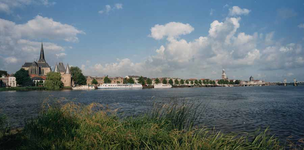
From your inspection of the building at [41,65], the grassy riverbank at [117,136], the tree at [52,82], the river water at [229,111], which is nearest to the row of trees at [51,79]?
the tree at [52,82]

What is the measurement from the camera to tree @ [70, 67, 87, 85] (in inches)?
4892

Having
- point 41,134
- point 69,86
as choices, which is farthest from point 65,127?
point 69,86

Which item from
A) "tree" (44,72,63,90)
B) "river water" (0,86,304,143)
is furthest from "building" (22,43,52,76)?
"river water" (0,86,304,143)

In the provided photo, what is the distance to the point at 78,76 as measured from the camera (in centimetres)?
12500

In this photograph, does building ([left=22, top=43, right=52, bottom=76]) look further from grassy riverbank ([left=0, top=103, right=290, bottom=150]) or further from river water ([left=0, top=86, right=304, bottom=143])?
grassy riverbank ([left=0, top=103, right=290, bottom=150])

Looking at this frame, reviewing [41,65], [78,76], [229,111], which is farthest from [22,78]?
[229,111]

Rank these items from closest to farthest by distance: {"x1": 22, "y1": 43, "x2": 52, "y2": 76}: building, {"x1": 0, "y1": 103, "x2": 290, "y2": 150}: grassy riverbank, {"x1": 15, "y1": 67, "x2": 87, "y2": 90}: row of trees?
{"x1": 0, "y1": 103, "x2": 290, "y2": 150}: grassy riverbank < {"x1": 15, "y1": 67, "x2": 87, "y2": 90}: row of trees < {"x1": 22, "y1": 43, "x2": 52, "y2": 76}: building

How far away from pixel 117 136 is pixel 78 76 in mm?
125594

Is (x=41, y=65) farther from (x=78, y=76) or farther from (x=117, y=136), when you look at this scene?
(x=117, y=136)

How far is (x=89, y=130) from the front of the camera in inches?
310

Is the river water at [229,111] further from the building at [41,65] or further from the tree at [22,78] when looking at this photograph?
the building at [41,65]

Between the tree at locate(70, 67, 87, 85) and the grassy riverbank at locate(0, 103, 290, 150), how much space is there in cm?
11984

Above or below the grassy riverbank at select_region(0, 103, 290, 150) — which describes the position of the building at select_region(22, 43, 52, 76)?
above

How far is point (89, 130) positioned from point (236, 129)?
33.9ft
